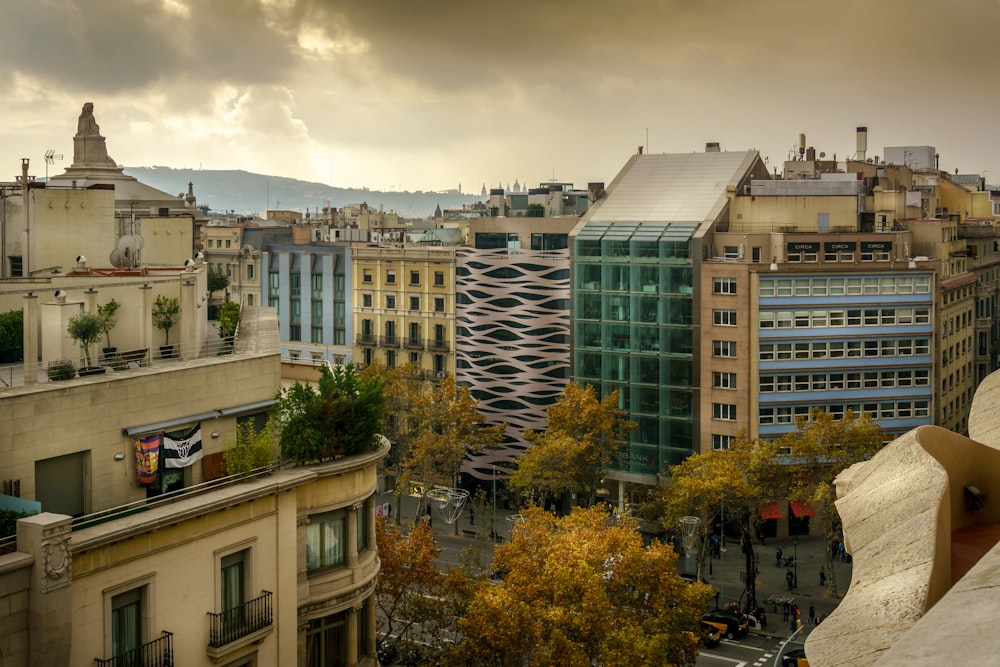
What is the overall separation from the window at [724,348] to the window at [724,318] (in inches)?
46.5

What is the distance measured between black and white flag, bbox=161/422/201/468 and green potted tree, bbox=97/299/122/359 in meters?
3.96

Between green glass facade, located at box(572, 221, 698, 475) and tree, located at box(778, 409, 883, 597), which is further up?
green glass facade, located at box(572, 221, 698, 475)

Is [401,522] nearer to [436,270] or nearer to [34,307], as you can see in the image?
[436,270]

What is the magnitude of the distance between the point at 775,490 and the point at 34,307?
51899 millimetres

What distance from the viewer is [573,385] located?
3184 inches

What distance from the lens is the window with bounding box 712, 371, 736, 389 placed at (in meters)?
80.8

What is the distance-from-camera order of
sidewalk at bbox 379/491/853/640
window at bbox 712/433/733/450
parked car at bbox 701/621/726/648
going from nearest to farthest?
parked car at bbox 701/621/726/648
sidewalk at bbox 379/491/853/640
window at bbox 712/433/733/450

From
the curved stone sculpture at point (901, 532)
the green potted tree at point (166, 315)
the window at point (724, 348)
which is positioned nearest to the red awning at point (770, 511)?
the window at point (724, 348)

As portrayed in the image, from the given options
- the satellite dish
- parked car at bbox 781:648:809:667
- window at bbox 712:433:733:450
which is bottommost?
parked car at bbox 781:648:809:667

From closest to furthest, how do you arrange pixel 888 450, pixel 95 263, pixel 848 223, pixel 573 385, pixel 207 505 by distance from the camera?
pixel 888 450 < pixel 207 505 < pixel 95 263 < pixel 573 385 < pixel 848 223

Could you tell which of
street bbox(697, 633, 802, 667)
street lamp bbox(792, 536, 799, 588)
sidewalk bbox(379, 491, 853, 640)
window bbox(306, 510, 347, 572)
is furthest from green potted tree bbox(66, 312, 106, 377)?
street lamp bbox(792, 536, 799, 588)

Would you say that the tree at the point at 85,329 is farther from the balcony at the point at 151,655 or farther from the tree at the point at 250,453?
the balcony at the point at 151,655

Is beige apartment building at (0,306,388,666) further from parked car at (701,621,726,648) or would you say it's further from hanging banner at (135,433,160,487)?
parked car at (701,621,726,648)

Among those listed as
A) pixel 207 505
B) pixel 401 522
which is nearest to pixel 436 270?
pixel 401 522
